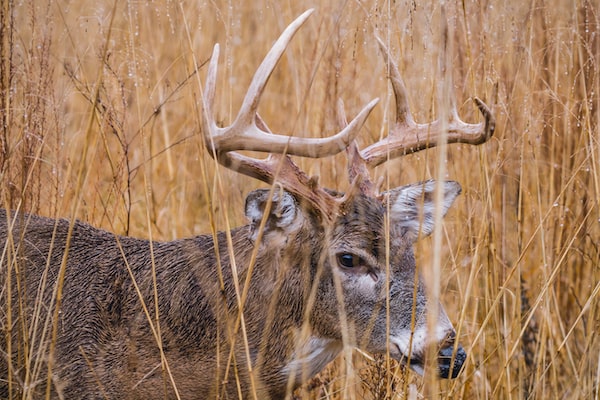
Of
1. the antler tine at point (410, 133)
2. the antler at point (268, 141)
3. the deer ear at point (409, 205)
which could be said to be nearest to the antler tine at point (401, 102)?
the antler tine at point (410, 133)

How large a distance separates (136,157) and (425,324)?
3.84m

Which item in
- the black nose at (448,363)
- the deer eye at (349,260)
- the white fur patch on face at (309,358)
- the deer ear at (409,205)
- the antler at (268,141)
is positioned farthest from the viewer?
the deer ear at (409,205)

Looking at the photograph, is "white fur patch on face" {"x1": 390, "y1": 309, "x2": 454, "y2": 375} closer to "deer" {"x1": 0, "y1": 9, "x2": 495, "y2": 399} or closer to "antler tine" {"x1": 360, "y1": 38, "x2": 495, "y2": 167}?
"deer" {"x1": 0, "y1": 9, "x2": 495, "y2": 399}

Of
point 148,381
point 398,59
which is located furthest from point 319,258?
point 398,59

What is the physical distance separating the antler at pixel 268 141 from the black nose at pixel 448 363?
695mm

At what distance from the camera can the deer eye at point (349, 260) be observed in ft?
11.4

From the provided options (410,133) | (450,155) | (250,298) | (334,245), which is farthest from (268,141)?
(450,155)

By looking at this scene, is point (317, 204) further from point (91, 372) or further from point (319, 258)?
point (91, 372)

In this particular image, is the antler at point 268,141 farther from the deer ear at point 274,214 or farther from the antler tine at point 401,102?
the antler tine at point 401,102

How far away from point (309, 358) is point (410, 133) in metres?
1.07

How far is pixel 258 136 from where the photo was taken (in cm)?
329

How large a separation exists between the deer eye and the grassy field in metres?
0.29

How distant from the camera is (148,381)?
3480 millimetres

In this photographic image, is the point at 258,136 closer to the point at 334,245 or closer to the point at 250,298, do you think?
the point at 334,245
